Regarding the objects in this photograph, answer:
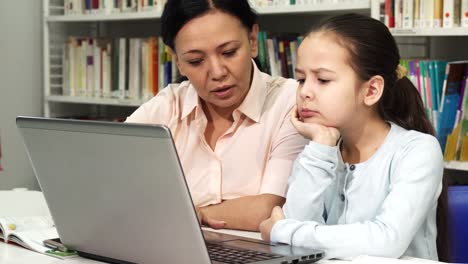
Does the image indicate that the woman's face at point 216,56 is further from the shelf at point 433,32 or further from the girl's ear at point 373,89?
the shelf at point 433,32

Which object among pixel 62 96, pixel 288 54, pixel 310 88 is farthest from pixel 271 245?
pixel 62 96

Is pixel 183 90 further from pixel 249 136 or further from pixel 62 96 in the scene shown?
pixel 62 96

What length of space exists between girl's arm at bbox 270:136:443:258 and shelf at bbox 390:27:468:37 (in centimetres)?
96

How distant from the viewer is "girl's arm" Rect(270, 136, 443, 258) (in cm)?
127

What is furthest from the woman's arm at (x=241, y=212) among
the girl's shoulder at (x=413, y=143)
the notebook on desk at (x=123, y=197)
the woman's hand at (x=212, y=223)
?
the girl's shoulder at (x=413, y=143)

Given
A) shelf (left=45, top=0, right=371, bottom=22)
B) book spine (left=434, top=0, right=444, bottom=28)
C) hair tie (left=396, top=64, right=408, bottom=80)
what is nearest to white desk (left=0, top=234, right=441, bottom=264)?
hair tie (left=396, top=64, right=408, bottom=80)

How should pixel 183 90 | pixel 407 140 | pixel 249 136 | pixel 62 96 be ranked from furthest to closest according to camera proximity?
pixel 62 96 < pixel 183 90 < pixel 249 136 < pixel 407 140

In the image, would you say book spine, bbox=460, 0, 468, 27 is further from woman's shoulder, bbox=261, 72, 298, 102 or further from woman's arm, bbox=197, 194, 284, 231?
woman's arm, bbox=197, 194, 284, 231

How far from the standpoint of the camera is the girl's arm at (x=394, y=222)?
50.0 inches

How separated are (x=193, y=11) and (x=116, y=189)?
73 cm

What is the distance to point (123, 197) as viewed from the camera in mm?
1148

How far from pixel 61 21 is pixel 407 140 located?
2604mm

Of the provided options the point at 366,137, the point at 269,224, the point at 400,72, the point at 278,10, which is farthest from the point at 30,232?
the point at 278,10

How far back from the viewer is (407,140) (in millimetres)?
1441
